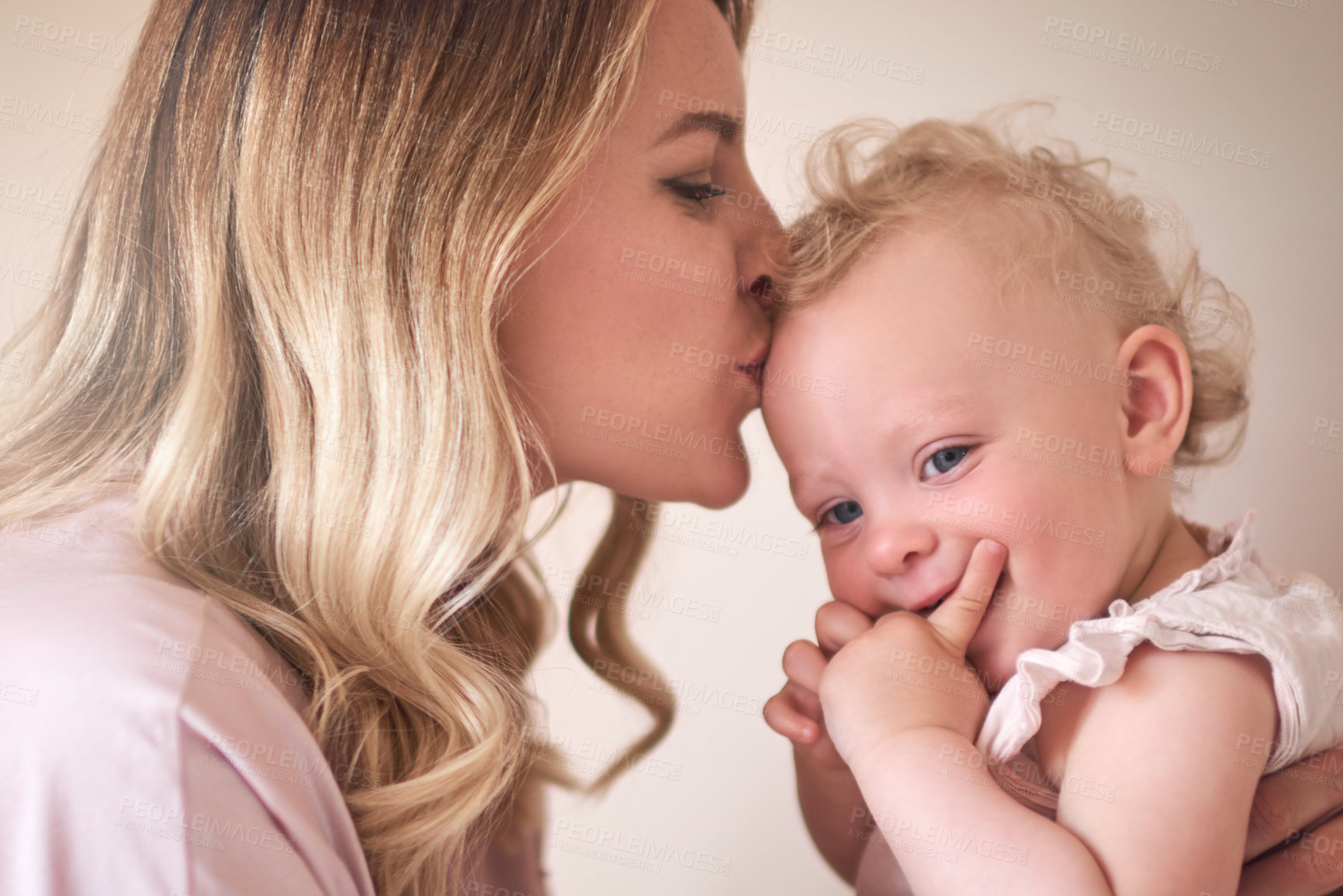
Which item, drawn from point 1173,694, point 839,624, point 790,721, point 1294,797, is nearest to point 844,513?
point 839,624

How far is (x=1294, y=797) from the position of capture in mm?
820

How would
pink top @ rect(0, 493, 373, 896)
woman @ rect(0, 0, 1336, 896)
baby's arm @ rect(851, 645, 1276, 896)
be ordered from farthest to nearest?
woman @ rect(0, 0, 1336, 896)
baby's arm @ rect(851, 645, 1276, 896)
pink top @ rect(0, 493, 373, 896)

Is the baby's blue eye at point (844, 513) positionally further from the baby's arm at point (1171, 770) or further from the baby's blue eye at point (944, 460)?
the baby's arm at point (1171, 770)

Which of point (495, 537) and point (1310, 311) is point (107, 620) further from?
point (1310, 311)

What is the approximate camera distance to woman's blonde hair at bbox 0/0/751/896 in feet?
2.54

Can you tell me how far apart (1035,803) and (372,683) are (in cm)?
59

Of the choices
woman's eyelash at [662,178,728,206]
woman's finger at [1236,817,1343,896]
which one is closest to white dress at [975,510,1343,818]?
woman's finger at [1236,817,1343,896]

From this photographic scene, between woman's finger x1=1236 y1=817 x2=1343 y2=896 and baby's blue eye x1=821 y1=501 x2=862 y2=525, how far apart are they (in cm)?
50

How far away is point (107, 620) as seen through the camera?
22.5 inches

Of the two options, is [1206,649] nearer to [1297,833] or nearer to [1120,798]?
[1120,798]

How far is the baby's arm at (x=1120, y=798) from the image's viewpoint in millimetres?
662

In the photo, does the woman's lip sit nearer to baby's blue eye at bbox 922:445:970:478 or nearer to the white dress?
baby's blue eye at bbox 922:445:970:478

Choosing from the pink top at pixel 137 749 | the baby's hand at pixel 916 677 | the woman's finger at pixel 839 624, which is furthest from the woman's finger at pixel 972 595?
the pink top at pixel 137 749

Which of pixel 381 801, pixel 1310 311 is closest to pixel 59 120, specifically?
pixel 381 801
